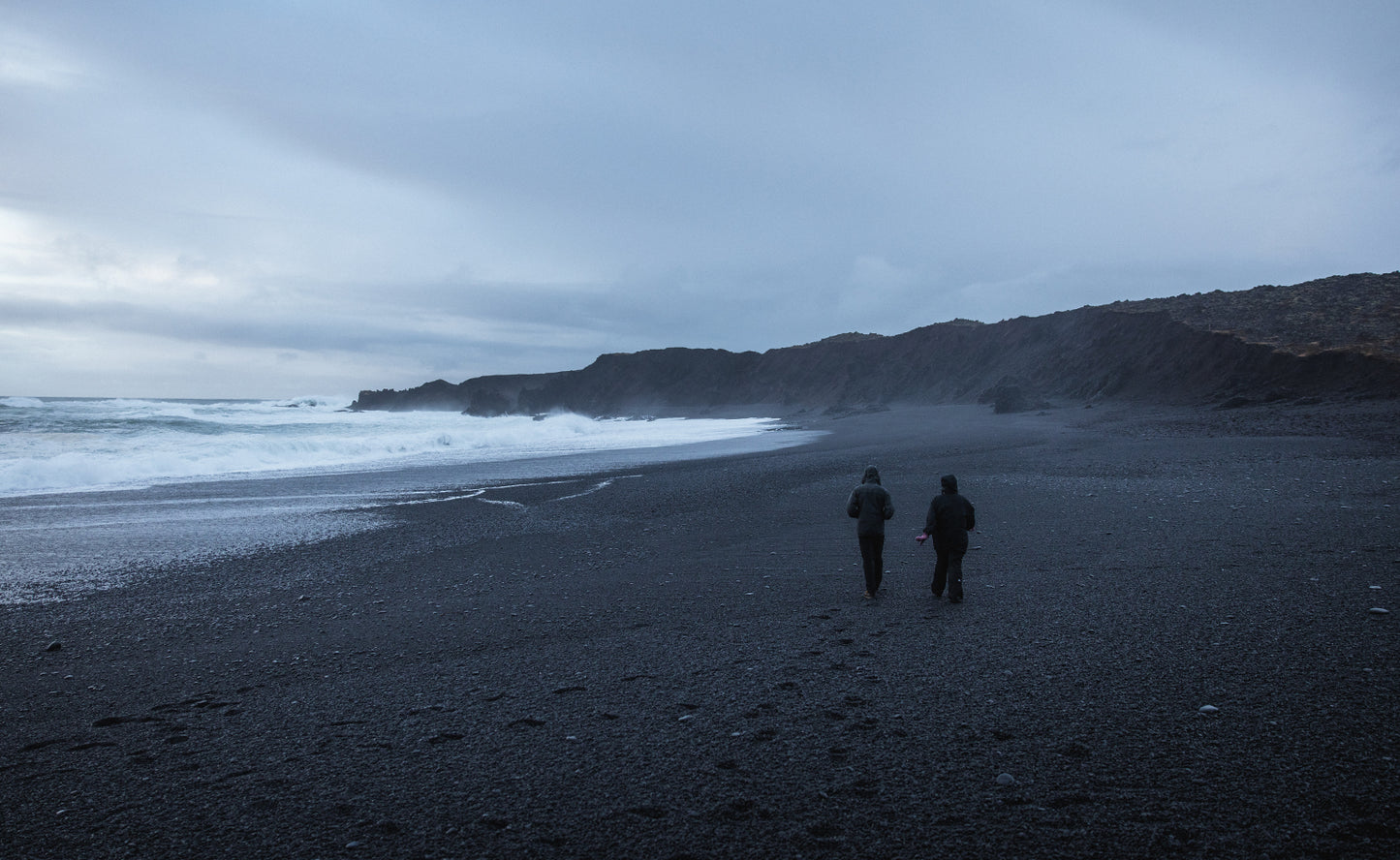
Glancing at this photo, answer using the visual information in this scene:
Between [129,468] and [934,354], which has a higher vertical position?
[934,354]

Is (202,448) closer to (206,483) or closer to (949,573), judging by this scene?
(206,483)

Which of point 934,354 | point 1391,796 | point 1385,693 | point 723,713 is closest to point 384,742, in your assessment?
point 723,713

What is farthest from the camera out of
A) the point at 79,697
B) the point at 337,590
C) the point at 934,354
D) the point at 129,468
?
the point at 934,354

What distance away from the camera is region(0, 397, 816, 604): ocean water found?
10.6 m

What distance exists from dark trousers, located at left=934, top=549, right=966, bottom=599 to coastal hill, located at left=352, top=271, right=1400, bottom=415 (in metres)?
22.2

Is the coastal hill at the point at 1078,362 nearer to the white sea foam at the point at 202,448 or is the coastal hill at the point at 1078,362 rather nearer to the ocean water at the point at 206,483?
the ocean water at the point at 206,483

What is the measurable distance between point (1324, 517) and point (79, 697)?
1322 cm

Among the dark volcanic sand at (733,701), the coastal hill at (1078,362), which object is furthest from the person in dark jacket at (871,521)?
the coastal hill at (1078,362)

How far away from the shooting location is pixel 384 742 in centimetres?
439

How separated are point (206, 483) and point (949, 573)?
19.8 m

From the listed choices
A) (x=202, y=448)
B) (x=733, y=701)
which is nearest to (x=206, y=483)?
(x=202, y=448)

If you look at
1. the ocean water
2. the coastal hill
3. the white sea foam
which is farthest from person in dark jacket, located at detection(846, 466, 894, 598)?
the coastal hill

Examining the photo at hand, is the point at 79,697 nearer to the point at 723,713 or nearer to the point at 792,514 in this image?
the point at 723,713

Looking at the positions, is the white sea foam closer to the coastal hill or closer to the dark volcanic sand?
the dark volcanic sand
